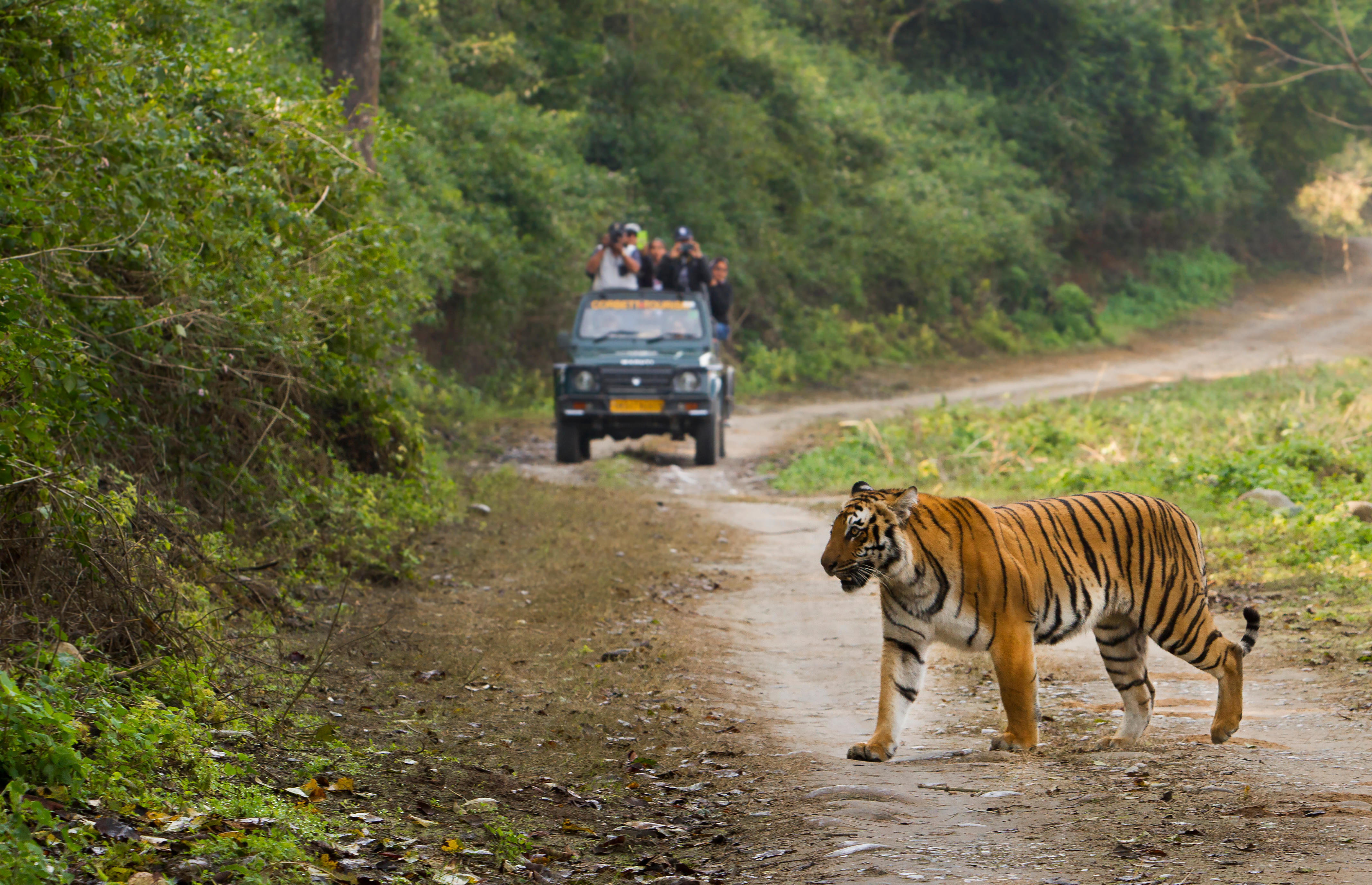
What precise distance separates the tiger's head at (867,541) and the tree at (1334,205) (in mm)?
44990

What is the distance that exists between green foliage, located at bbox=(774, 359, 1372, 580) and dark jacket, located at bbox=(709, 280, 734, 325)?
93.4 inches

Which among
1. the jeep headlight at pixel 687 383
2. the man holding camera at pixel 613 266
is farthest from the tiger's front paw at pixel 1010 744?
the man holding camera at pixel 613 266

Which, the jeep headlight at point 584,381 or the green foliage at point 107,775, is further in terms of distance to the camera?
the jeep headlight at point 584,381

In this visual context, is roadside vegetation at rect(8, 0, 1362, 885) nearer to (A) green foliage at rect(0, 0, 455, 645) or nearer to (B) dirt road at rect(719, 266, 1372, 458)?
(A) green foliage at rect(0, 0, 455, 645)

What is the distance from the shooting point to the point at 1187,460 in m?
13.1

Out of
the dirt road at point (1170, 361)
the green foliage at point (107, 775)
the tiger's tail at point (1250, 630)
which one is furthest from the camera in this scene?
the dirt road at point (1170, 361)

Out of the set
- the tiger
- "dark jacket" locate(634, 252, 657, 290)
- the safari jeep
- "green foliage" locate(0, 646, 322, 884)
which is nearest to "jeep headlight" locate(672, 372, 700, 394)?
the safari jeep

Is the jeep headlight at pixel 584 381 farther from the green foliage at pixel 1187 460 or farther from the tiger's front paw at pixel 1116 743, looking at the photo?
the tiger's front paw at pixel 1116 743

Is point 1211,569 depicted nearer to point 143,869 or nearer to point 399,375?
point 399,375

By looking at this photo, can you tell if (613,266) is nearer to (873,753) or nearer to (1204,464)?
(1204,464)

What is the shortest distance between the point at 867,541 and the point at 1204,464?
8.37m

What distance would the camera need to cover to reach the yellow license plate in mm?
16328

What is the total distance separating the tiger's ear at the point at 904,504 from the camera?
227 inches

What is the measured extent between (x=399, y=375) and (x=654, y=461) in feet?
21.7
